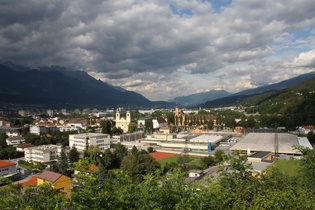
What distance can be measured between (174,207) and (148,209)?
0.45 metres

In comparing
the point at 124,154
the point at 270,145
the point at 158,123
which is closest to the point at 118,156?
the point at 124,154

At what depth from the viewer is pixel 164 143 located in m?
27.4

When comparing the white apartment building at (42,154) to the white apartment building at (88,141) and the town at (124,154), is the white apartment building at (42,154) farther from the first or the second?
the white apartment building at (88,141)

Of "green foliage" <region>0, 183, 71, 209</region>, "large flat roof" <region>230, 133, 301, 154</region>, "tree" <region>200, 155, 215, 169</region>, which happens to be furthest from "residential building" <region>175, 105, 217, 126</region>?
"green foliage" <region>0, 183, 71, 209</region>

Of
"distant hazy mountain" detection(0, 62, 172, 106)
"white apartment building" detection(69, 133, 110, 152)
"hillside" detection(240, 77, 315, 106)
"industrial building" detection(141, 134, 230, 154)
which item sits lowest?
"industrial building" detection(141, 134, 230, 154)

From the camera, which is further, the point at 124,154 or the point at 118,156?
the point at 124,154

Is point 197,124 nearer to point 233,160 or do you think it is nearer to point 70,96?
point 233,160

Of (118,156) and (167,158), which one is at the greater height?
(118,156)

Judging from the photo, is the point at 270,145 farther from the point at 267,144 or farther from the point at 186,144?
the point at 186,144

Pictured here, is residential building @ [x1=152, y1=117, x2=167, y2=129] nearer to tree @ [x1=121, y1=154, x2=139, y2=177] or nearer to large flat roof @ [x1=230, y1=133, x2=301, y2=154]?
large flat roof @ [x1=230, y1=133, x2=301, y2=154]

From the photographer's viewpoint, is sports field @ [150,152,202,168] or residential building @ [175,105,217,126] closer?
sports field @ [150,152,202,168]

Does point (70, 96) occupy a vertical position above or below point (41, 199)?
above

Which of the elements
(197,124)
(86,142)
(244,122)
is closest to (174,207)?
(86,142)

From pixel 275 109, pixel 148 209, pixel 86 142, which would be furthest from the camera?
pixel 275 109
